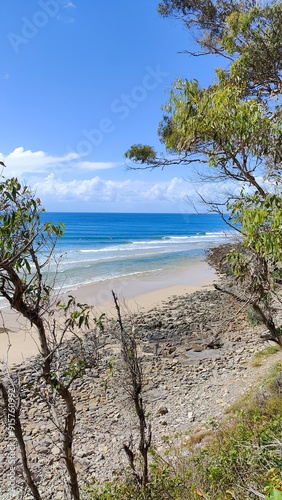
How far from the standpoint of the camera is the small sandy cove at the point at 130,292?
12.1m

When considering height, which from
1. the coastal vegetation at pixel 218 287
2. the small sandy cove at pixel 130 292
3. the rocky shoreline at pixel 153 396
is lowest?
the rocky shoreline at pixel 153 396

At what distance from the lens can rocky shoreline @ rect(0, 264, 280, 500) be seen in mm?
6020

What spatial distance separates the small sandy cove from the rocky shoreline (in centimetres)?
208

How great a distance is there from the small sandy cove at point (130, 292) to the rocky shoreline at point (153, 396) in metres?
2.08

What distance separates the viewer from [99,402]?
805 centimetres

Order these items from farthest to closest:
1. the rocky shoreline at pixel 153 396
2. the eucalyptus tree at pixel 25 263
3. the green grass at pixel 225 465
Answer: the rocky shoreline at pixel 153 396 → the green grass at pixel 225 465 → the eucalyptus tree at pixel 25 263

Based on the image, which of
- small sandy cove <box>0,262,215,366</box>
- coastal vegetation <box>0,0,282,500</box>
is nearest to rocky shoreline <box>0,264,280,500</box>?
coastal vegetation <box>0,0,282,500</box>

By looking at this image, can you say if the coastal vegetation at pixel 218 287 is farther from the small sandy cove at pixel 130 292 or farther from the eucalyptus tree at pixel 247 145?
the small sandy cove at pixel 130 292

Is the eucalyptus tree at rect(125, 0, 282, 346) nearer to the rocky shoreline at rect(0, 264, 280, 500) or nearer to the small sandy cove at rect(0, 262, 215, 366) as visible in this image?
the rocky shoreline at rect(0, 264, 280, 500)

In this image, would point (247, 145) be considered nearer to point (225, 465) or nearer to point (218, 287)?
point (218, 287)

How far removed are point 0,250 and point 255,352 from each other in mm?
9015

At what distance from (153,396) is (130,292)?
9.92 m

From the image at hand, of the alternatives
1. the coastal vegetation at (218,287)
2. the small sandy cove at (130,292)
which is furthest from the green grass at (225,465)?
the small sandy cove at (130,292)

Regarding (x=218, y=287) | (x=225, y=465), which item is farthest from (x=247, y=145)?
(x=225, y=465)
